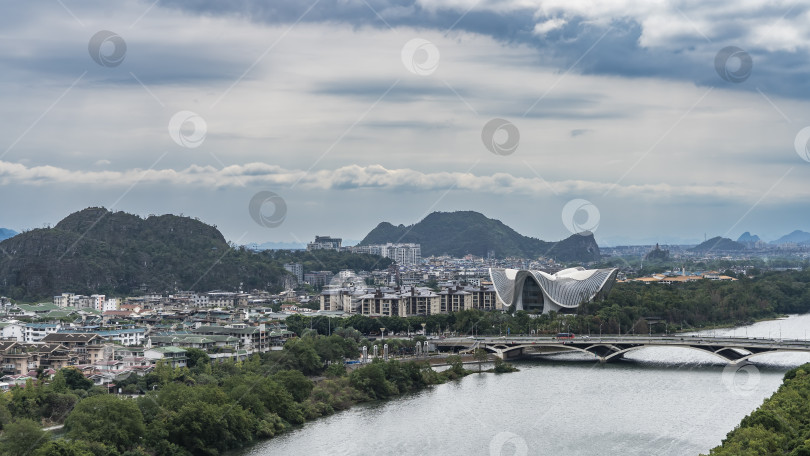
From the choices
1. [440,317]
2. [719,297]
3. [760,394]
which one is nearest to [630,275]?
[719,297]

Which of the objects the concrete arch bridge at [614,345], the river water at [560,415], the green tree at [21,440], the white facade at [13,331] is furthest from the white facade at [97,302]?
the green tree at [21,440]

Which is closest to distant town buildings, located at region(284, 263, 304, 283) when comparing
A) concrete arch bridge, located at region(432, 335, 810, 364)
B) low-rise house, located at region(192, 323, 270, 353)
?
low-rise house, located at region(192, 323, 270, 353)

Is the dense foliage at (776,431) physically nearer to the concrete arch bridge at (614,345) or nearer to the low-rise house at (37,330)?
the concrete arch bridge at (614,345)

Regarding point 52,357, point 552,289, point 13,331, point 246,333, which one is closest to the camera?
point 52,357

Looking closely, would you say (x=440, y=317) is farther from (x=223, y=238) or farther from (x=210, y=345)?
(x=223, y=238)

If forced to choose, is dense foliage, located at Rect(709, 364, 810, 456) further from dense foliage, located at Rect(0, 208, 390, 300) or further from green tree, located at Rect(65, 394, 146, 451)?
dense foliage, located at Rect(0, 208, 390, 300)

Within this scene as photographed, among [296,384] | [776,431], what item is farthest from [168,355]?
[776,431]

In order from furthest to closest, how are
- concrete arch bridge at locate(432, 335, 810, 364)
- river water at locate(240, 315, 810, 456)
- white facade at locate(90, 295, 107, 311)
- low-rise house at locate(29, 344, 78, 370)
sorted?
white facade at locate(90, 295, 107, 311)
concrete arch bridge at locate(432, 335, 810, 364)
low-rise house at locate(29, 344, 78, 370)
river water at locate(240, 315, 810, 456)

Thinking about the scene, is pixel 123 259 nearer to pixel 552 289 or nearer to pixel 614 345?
pixel 552 289
